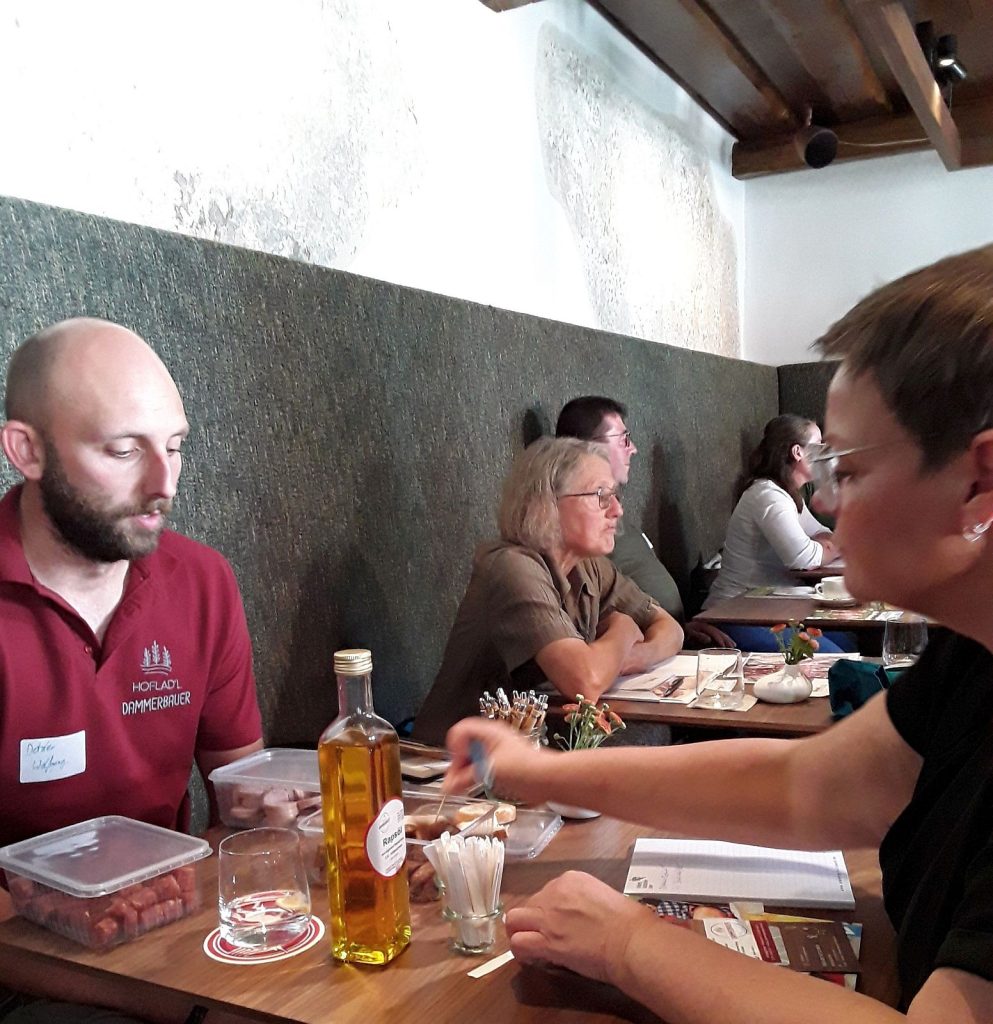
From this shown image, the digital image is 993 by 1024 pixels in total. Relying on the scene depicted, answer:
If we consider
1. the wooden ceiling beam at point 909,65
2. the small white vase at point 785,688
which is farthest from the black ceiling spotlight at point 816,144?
the small white vase at point 785,688

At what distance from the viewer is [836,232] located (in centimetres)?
654

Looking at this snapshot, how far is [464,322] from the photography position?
9.78 ft

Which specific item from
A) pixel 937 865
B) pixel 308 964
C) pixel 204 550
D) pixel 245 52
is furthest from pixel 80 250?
pixel 937 865

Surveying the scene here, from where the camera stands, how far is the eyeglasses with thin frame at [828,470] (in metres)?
0.89

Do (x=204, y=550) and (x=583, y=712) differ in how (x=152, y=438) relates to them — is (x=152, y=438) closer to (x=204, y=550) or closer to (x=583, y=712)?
(x=204, y=550)

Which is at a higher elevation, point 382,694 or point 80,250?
point 80,250

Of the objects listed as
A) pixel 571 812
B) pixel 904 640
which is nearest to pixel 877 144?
pixel 904 640

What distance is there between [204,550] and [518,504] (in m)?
1.04

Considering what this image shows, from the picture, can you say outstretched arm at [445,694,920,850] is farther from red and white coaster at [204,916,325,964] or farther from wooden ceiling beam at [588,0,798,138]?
wooden ceiling beam at [588,0,798,138]

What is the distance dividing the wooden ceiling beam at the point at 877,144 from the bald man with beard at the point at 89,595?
5638mm

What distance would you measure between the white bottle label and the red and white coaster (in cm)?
14

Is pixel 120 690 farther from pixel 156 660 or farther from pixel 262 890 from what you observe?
pixel 262 890

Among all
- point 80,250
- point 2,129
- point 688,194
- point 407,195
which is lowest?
point 80,250

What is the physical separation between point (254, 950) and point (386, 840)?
8.1 inches
